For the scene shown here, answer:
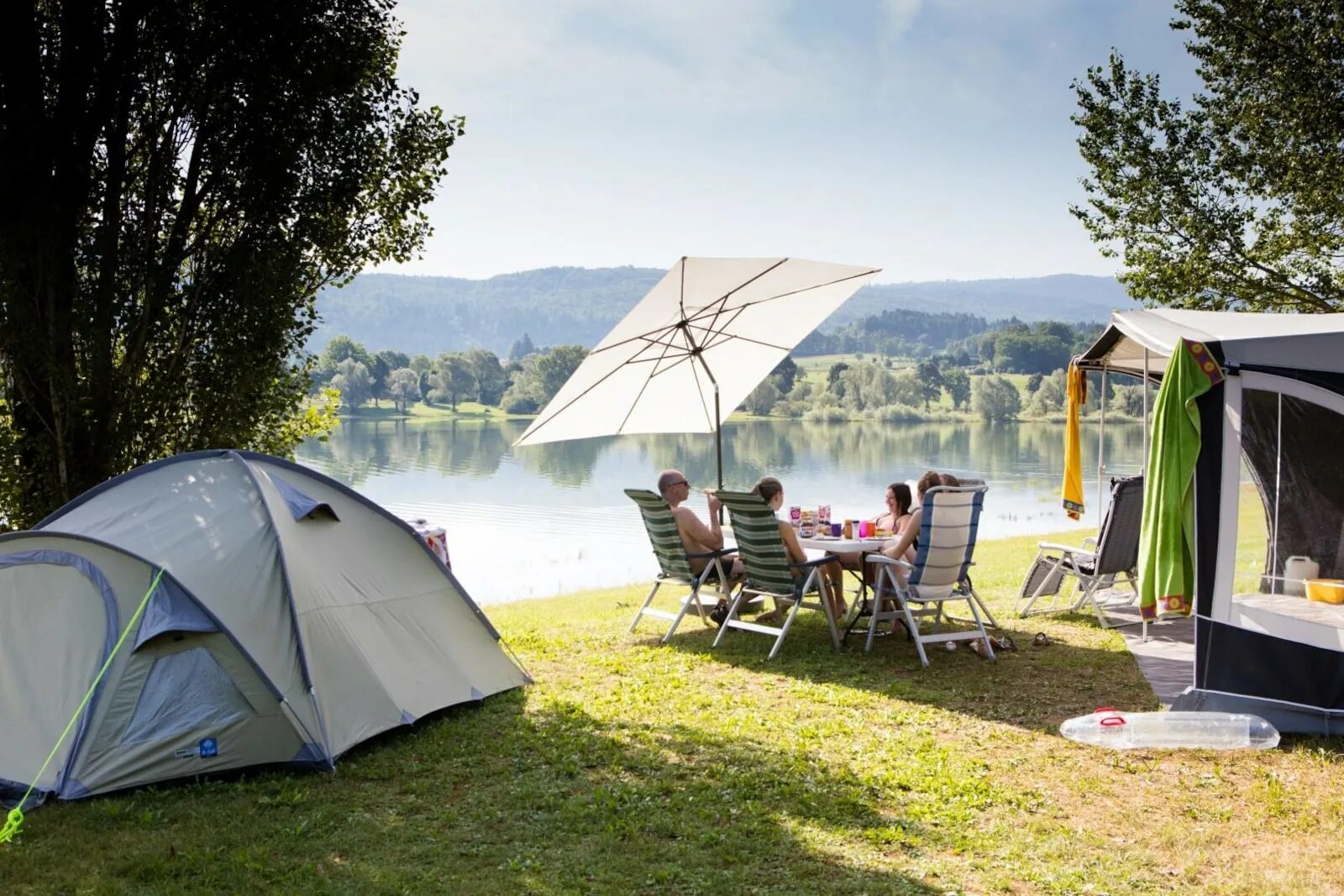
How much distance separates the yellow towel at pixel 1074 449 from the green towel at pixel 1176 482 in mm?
3676

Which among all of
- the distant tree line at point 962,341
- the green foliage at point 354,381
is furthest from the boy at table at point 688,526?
the distant tree line at point 962,341

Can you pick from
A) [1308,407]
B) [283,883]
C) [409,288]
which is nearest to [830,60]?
[1308,407]

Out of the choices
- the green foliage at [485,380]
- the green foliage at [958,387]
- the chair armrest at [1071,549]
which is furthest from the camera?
the green foliage at [958,387]

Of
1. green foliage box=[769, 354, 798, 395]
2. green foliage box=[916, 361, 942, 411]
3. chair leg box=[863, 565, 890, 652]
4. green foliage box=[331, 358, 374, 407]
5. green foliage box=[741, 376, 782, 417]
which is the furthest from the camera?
green foliage box=[916, 361, 942, 411]

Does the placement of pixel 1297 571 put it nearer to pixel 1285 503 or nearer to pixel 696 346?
pixel 1285 503

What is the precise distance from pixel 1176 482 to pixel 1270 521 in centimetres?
69

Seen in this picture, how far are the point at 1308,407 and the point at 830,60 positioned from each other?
91.0 ft

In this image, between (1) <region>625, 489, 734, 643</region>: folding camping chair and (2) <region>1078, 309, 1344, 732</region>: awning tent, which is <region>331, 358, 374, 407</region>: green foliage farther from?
(2) <region>1078, 309, 1344, 732</region>: awning tent

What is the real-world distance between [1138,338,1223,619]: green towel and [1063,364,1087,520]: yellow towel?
3676 mm

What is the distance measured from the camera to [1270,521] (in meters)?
5.57

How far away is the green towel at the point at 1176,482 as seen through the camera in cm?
526

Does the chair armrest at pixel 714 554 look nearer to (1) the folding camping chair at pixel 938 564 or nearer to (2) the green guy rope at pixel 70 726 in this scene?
(1) the folding camping chair at pixel 938 564

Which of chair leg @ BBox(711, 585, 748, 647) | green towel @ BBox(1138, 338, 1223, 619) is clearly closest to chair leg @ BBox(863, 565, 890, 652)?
chair leg @ BBox(711, 585, 748, 647)

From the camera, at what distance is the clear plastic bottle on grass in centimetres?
498
